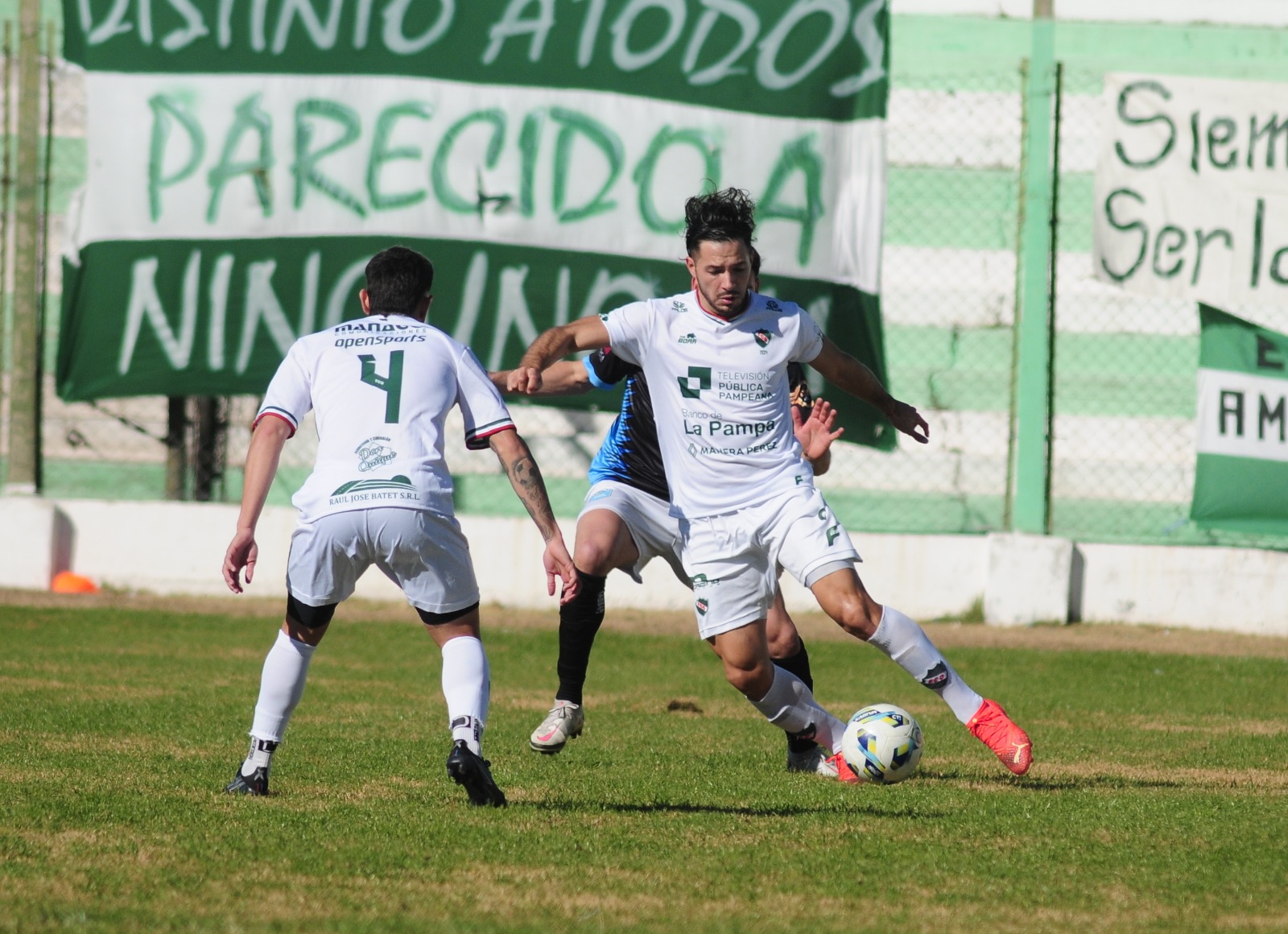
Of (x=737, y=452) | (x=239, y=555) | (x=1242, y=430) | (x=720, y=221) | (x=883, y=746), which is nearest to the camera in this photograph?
(x=239, y=555)

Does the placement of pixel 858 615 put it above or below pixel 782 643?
above

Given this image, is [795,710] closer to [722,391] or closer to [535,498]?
[722,391]

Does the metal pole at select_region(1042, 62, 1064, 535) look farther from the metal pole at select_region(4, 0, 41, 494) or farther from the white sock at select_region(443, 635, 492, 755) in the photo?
the white sock at select_region(443, 635, 492, 755)

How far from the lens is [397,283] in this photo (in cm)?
586

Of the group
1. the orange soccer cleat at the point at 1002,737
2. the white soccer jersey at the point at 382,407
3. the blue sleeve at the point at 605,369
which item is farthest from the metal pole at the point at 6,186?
the orange soccer cleat at the point at 1002,737

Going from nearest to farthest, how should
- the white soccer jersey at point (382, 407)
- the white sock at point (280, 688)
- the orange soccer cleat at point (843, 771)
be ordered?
the white soccer jersey at point (382, 407)
the white sock at point (280, 688)
the orange soccer cleat at point (843, 771)

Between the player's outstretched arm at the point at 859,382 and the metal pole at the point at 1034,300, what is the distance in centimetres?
684

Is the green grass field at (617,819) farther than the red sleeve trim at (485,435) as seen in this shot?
No

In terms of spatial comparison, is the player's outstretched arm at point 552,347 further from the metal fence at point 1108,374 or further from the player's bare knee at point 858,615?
the metal fence at point 1108,374

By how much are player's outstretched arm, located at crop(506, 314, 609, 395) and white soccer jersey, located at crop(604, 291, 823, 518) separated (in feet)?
0.21

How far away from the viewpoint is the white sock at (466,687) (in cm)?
554

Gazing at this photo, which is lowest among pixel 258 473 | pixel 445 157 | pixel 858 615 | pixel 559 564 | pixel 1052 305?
pixel 858 615

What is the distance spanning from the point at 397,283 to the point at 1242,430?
900cm

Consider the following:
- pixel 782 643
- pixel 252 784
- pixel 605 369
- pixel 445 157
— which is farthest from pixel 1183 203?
pixel 252 784
